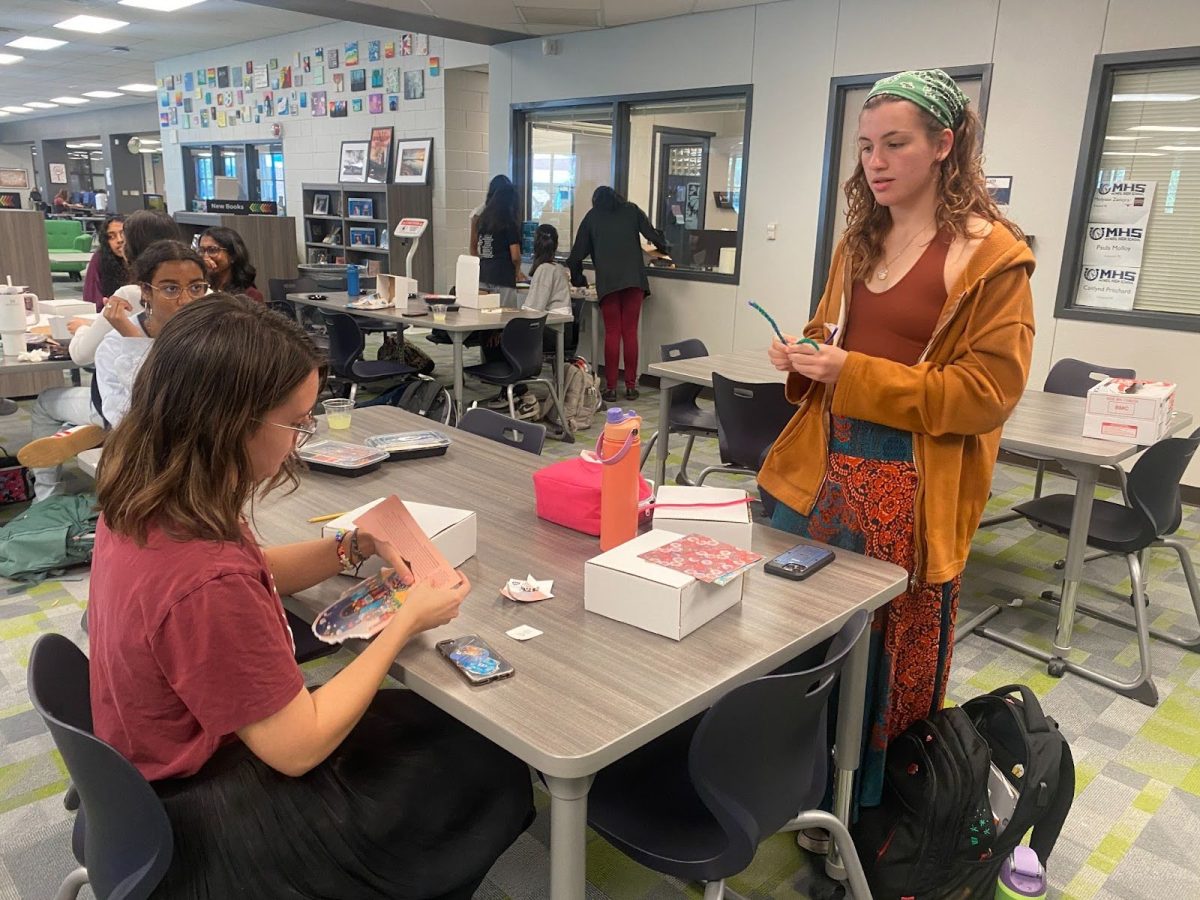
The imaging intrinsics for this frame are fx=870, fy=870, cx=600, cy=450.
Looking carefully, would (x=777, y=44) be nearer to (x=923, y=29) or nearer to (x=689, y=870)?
(x=923, y=29)

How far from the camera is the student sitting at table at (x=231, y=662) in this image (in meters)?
1.03

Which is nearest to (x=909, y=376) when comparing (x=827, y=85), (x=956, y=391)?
(x=956, y=391)

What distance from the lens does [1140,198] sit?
14.4ft

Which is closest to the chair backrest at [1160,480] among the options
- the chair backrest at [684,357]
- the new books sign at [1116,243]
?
the chair backrest at [684,357]

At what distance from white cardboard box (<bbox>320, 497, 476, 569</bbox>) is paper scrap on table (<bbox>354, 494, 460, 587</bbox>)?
4cm

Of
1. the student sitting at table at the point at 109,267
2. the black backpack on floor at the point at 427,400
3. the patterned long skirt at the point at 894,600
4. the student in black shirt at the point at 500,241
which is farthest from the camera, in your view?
the student in black shirt at the point at 500,241

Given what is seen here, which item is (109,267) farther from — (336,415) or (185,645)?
(185,645)

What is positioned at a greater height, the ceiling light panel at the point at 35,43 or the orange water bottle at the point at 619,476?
the ceiling light panel at the point at 35,43

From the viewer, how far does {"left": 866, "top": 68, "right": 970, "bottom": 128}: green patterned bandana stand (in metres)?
1.51

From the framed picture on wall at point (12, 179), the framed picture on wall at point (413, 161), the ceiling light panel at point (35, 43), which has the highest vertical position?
the ceiling light panel at point (35, 43)

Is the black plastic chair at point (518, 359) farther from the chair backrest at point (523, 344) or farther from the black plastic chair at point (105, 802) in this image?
the black plastic chair at point (105, 802)

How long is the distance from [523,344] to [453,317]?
1.56 ft

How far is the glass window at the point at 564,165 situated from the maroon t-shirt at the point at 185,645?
6435mm

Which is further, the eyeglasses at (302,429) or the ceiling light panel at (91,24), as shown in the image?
the ceiling light panel at (91,24)
